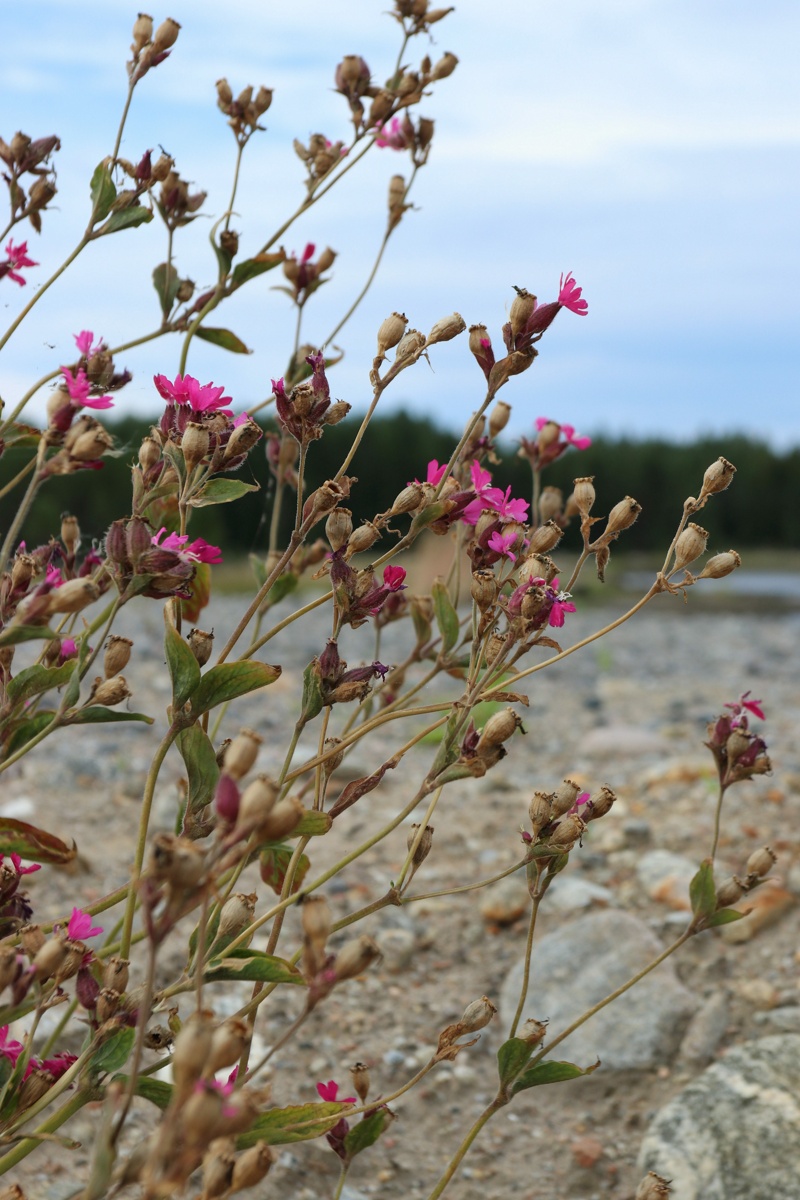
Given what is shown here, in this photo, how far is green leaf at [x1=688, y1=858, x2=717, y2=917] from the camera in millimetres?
1225

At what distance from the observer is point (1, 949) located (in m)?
0.96

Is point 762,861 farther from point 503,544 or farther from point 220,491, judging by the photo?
point 220,491

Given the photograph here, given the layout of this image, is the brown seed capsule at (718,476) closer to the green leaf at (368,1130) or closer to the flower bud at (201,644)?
the flower bud at (201,644)

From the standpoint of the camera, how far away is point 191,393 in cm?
108

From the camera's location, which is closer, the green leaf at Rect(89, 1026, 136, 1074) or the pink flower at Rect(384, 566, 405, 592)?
the green leaf at Rect(89, 1026, 136, 1074)

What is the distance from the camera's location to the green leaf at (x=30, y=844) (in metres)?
1.18

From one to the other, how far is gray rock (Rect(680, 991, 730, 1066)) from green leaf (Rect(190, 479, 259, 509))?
1429 millimetres

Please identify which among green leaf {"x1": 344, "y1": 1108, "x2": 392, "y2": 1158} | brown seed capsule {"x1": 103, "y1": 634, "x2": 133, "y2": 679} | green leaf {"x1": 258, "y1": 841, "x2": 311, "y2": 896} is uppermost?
brown seed capsule {"x1": 103, "y1": 634, "x2": 133, "y2": 679}

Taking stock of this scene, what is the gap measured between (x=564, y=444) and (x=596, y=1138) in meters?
1.11

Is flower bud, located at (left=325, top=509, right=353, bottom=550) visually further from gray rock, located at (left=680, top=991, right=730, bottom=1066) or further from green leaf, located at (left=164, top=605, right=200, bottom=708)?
gray rock, located at (left=680, top=991, right=730, bottom=1066)

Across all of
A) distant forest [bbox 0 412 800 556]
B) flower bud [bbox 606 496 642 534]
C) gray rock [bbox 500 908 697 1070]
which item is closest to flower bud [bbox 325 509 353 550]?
flower bud [bbox 606 496 642 534]

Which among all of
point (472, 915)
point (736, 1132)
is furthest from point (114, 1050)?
point (472, 915)

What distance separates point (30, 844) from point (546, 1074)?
566 mm

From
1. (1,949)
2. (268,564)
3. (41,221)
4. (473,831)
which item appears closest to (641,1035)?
(473,831)
